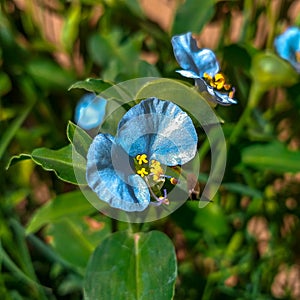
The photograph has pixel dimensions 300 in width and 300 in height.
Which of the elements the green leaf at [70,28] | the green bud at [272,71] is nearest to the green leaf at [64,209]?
the green bud at [272,71]

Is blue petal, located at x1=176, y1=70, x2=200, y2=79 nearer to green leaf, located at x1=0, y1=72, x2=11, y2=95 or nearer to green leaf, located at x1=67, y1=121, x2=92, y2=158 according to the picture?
green leaf, located at x1=67, y1=121, x2=92, y2=158

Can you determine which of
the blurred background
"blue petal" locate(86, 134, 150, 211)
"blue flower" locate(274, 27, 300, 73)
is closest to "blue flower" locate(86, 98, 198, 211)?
"blue petal" locate(86, 134, 150, 211)

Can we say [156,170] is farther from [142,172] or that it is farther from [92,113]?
[92,113]

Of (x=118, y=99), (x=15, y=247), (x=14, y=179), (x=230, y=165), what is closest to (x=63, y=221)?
(x=15, y=247)

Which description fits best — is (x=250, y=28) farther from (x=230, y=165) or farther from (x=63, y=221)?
(x=63, y=221)

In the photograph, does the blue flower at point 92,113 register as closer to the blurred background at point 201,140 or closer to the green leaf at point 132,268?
the blurred background at point 201,140
